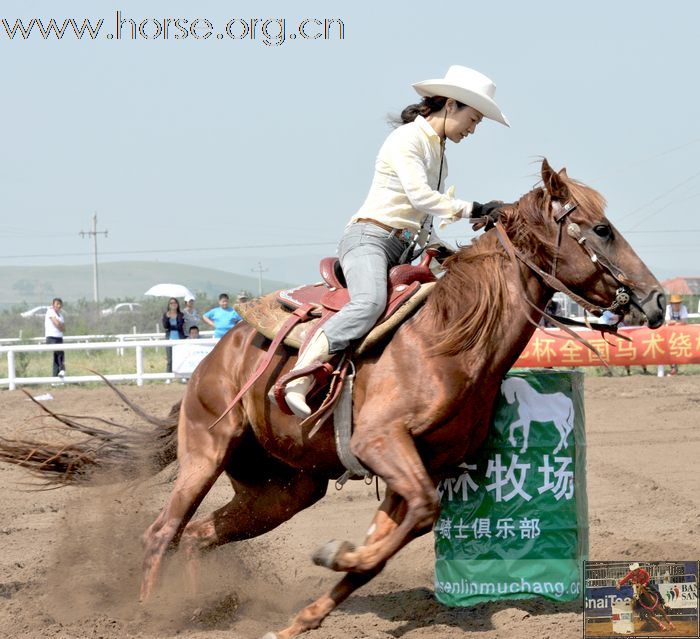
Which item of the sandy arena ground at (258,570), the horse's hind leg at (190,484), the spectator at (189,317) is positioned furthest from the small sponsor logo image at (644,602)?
the spectator at (189,317)

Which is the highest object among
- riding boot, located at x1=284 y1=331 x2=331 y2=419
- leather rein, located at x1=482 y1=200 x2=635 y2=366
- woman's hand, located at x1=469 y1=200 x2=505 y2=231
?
woman's hand, located at x1=469 y1=200 x2=505 y2=231

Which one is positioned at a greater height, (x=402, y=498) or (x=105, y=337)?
(x=105, y=337)

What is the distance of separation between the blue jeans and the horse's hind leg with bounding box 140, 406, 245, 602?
984mm

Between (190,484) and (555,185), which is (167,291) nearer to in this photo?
(190,484)

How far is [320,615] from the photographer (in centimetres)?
Result: 481

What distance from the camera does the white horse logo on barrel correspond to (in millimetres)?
5204

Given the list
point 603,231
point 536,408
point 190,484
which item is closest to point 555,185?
point 603,231

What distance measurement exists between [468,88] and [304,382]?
1672 millimetres

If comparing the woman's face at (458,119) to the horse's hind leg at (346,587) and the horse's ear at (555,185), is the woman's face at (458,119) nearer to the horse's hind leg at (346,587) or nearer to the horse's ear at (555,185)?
the horse's ear at (555,185)

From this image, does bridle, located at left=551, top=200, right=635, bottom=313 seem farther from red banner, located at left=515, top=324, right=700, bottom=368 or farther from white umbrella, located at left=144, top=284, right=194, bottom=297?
white umbrella, located at left=144, top=284, right=194, bottom=297

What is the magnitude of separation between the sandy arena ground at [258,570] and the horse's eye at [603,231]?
1813 mm

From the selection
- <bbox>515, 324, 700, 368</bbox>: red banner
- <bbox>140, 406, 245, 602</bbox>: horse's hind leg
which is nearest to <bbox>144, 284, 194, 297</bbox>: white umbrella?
<bbox>515, 324, 700, 368</bbox>: red banner

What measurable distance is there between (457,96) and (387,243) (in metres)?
0.81

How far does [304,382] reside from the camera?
506 centimetres
